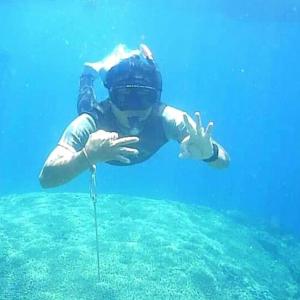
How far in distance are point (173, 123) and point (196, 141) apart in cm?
117

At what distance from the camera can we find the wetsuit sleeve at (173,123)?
21.0 ft

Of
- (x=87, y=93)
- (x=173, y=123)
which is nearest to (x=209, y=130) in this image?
(x=173, y=123)

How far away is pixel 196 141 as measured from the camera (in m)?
5.41

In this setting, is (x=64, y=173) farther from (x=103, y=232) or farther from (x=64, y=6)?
(x=64, y=6)

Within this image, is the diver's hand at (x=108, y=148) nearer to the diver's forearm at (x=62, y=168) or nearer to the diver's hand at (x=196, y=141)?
the diver's forearm at (x=62, y=168)

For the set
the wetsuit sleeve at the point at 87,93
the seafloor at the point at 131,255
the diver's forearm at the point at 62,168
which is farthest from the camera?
the seafloor at the point at 131,255

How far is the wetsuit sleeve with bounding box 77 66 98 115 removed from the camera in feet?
24.3

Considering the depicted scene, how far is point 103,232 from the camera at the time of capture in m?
12.4

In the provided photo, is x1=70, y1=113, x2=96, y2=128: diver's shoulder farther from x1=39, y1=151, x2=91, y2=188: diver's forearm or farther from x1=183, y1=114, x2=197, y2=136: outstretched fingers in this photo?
x1=183, y1=114, x2=197, y2=136: outstretched fingers

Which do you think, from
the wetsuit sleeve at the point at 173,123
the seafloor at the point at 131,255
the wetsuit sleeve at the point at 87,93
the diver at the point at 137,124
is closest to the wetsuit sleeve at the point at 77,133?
the diver at the point at 137,124

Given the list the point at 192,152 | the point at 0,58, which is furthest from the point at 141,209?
the point at 0,58

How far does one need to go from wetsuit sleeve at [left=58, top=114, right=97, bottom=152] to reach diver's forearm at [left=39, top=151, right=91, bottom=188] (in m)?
0.48

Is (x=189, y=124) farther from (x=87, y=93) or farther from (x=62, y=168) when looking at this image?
(x=87, y=93)

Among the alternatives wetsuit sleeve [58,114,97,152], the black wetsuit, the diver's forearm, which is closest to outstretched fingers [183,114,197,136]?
the black wetsuit
